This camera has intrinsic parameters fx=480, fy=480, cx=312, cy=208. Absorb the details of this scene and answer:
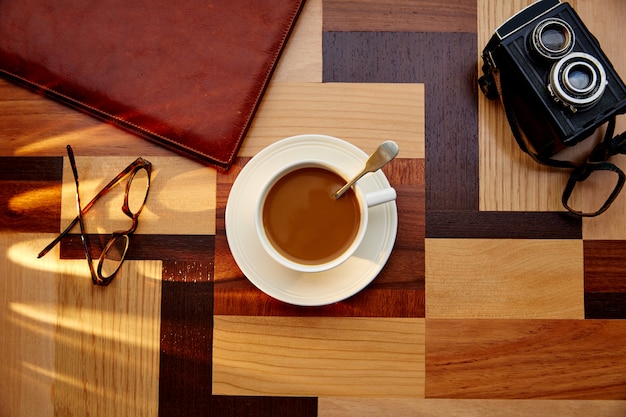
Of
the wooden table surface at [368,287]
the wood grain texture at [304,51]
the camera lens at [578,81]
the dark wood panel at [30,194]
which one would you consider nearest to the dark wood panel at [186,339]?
the wooden table surface at [368,287]

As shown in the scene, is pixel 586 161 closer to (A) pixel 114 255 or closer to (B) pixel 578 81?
(B) pixel 578 81

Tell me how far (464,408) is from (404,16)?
0.62 metres

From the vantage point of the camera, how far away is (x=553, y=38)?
673 millimetres

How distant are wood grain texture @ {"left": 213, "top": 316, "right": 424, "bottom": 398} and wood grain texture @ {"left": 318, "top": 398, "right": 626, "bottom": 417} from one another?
1 centimetres

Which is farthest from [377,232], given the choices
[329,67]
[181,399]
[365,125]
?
[181,399]

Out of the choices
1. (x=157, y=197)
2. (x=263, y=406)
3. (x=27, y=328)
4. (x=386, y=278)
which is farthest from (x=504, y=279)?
(x=27, y=328)

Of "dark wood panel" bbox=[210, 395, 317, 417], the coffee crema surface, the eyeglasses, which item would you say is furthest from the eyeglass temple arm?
"dark wood panel" bbox=[210, 395, 317, 417]

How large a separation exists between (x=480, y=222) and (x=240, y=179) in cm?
38

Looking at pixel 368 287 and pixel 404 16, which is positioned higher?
pixel 404 16

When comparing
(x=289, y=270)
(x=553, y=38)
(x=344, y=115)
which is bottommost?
(x=289, y=270)

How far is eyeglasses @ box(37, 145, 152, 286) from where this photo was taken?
0.74m

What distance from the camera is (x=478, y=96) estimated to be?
758 mm

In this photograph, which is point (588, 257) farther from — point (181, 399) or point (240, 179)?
point (181, 399)

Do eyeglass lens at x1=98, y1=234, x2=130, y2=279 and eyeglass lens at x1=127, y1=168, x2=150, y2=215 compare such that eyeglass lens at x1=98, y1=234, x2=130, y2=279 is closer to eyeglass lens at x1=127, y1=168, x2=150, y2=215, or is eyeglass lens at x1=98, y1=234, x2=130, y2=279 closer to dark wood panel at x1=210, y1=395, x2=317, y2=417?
eyeglass lens at x1=127, y1=168, x2=150, y2=215
